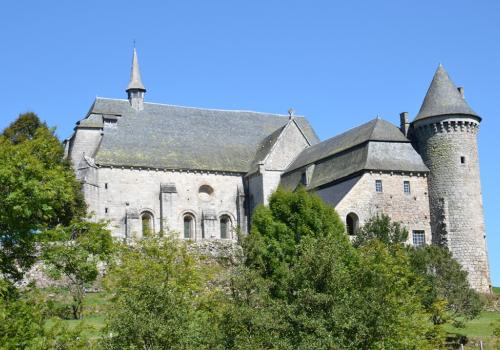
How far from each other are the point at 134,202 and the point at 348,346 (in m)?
40.5

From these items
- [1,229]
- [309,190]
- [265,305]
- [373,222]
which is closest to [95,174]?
[309,190]

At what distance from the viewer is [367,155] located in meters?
58.8

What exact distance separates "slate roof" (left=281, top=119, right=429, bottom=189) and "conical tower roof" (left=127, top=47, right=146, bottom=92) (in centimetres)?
1759

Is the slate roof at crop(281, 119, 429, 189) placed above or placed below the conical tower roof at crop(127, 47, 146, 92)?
below

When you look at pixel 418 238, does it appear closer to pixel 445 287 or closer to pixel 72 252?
pixel 445 287

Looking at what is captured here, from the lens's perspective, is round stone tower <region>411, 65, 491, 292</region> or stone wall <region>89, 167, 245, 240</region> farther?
stone wall <region>89, 167, 245, 240</region>

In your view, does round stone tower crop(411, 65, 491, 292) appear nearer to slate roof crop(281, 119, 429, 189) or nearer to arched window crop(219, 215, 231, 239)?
slate roof crop(281, 119, 429, 189)

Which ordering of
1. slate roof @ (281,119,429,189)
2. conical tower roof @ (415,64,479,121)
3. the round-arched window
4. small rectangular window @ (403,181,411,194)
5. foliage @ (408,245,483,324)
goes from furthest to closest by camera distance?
the round-arched window → conical tower roof @ (415,64,479,121) → small rectangular window @ (403,181,411,194) → slate roof @ (281,119,429,189) → foliage @ (408,245,483,324)

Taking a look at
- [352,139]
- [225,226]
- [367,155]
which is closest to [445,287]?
[367,155]

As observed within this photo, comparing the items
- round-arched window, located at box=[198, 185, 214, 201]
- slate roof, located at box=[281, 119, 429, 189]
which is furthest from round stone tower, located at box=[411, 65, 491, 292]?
round-arched window, located at box=[198, 185, 214, 201]

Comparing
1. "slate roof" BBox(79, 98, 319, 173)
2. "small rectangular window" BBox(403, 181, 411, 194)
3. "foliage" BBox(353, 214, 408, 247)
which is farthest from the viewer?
"slate roof" BBox(79, 98, 319, 173)

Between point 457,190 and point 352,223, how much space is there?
7.72 m

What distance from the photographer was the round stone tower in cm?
5825

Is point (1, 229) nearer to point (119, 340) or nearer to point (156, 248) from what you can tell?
point (119, 340)
